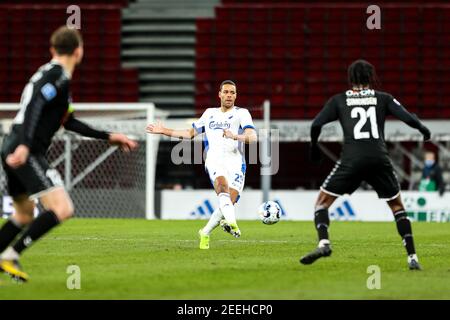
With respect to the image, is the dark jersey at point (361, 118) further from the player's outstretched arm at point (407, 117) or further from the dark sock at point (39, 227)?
the dark sock at point (39, 227)

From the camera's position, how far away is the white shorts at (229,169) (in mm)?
13320

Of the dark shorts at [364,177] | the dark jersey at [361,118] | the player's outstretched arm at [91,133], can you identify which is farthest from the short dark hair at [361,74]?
the player's outstretched arm at [91,133]

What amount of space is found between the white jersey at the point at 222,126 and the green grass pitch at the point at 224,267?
1307 mm

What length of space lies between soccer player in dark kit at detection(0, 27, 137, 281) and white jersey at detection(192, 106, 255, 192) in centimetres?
479

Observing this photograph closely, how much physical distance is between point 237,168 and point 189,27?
1744cm

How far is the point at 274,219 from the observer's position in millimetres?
14477

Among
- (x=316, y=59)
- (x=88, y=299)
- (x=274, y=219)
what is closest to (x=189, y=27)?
(x=316, y=59)

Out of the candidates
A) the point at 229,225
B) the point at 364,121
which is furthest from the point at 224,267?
the point at 229,225

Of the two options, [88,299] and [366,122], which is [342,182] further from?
[88,299]

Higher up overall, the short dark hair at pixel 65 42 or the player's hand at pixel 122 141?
the short dark hair at pixel 65 42

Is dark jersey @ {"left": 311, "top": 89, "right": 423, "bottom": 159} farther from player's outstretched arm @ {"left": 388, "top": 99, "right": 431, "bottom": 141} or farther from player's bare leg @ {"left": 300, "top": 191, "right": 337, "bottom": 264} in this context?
player's bare leg @ {"left": 300, "top": 191, "right": 337, "bottom": 264}

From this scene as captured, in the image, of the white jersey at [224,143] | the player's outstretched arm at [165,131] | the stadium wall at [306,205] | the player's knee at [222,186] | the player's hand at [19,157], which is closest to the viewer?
the player's hand at [19,157]

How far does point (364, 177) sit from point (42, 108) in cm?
340
